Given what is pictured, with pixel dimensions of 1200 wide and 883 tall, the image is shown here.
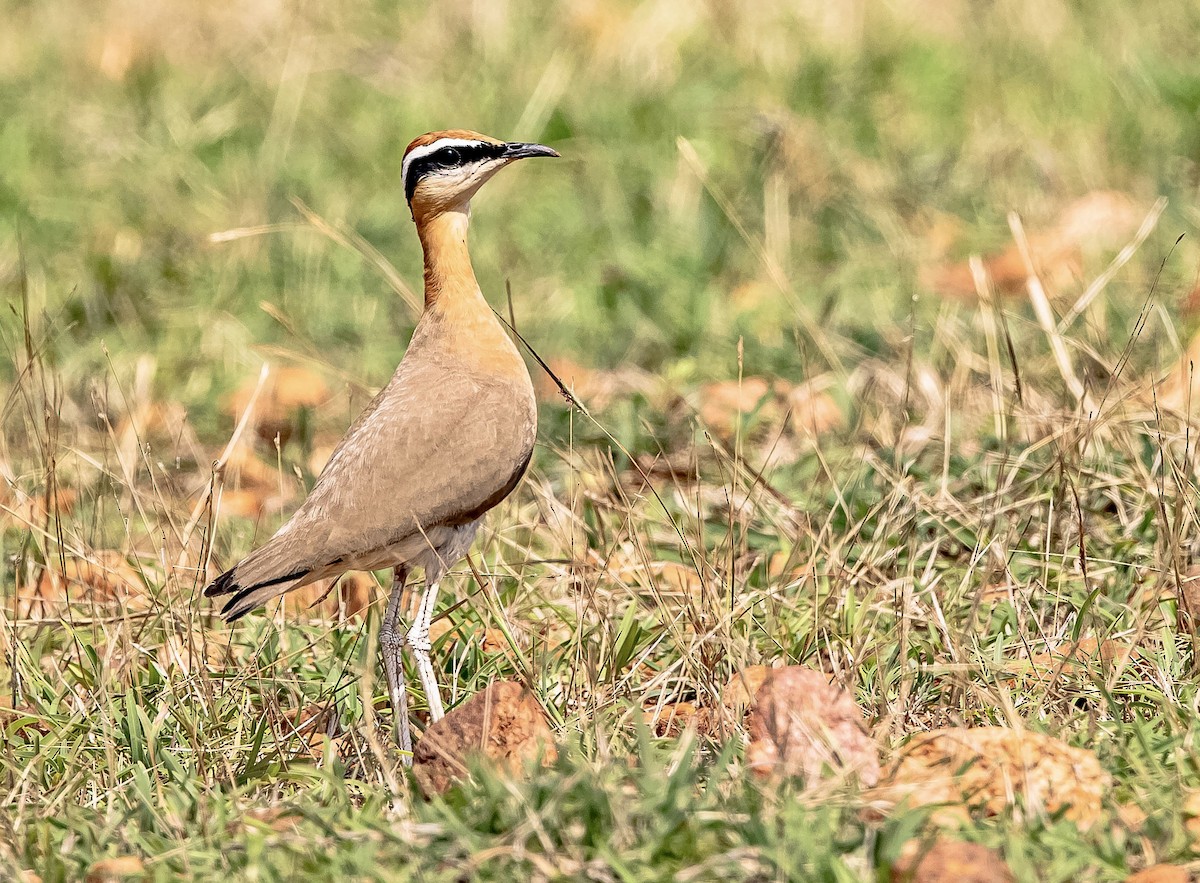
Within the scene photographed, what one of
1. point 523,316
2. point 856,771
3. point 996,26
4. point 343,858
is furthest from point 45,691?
point 996,26

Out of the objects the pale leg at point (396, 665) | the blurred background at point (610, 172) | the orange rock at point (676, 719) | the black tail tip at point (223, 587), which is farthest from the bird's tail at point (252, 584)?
the blurred background at point (610, 172)

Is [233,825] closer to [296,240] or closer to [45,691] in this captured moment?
[45,691]

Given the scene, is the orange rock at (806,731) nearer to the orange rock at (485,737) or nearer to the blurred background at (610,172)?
the orange rock at (485,737)

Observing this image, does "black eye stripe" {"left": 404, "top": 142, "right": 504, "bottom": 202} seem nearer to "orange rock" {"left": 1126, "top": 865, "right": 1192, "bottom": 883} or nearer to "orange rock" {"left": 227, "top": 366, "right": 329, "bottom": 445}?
"orange rock" {"left": 227, "top": 366, "right": 329, "bottom": 445}

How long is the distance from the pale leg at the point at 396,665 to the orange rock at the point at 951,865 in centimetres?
135

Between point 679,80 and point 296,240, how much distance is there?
2.52 metres

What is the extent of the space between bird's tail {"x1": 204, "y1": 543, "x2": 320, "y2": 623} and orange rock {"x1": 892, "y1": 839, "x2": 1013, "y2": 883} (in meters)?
1.72

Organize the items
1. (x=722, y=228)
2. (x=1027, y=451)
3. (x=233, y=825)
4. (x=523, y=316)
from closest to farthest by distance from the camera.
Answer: (x=233, y=825), (x=1027, y=451), (x=523, y=316), (x=722, y=228)

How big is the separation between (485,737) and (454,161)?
1836mm

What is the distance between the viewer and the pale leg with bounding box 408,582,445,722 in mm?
3982

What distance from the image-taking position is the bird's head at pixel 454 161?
454cm

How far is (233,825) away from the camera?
324 cm

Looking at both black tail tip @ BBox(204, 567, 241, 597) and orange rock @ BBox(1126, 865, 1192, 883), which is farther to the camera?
black tail tip @ BBox(204, 567, 241, 597)

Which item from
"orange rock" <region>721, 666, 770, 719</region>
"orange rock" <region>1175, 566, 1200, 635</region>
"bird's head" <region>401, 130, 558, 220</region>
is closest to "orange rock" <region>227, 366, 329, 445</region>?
"bird's head" <region>401, 130, 558, 220</region>
